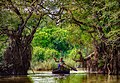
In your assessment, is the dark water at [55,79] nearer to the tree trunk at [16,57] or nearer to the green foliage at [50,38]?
the tree trunk at [16,57]

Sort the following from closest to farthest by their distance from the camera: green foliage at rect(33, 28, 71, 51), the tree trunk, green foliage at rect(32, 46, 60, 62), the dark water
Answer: the dark water < the tree trunk < green foliage at rect(32, 46, 60, 62) < green foliage at rect(33, 28, 71, 51)

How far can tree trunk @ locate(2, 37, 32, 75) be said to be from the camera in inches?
893

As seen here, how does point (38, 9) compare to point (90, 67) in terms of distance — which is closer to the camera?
point (38, 9)

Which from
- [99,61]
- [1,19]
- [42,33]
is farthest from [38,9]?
[42,33]

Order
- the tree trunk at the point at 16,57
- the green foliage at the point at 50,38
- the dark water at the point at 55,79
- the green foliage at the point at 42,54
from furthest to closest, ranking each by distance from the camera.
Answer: the green foliage at the point at 50,38 < the green foliage at the point at 42,54 < the tree trunk at the point at 16,57 < the dark water at the point at 55,79

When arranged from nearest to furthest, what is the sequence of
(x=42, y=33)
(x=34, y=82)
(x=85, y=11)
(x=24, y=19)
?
(x=34, y=82)
(x=85, y=11)
(x=24, y=19)
(x=42, y=33)

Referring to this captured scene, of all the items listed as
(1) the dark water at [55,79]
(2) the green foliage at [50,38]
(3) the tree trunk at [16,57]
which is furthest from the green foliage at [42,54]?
(1) the dark water at [55,79]

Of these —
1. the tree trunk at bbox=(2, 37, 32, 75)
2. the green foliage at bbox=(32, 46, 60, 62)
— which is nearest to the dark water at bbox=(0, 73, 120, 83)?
the tree trunk at bbox=(2, 37, 32, 75)

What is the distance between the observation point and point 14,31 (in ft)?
75.9

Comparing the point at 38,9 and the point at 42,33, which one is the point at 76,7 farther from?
the point at 42,33

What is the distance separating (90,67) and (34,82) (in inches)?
443

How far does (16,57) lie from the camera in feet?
74.9

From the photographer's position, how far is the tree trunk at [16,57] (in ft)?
74.4

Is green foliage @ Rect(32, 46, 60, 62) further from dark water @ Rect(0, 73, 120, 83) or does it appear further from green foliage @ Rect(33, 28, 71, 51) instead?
dark water @ Rect(0, 73, 120, 83)
